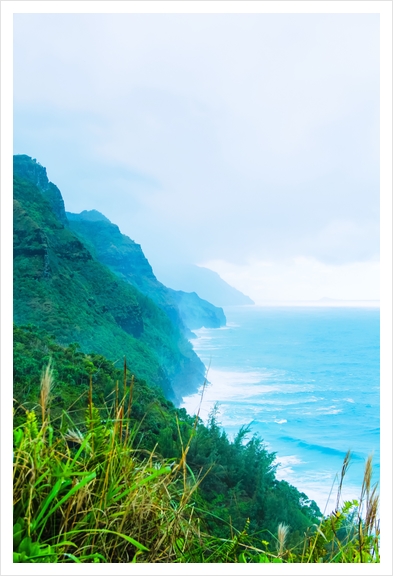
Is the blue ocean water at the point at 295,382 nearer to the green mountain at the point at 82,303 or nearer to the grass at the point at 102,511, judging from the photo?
the green mountain at the point at 82,303

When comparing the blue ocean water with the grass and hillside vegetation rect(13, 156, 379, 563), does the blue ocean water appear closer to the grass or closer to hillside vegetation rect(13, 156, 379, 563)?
hillside vegetation rect(13, 156, 379, 563)

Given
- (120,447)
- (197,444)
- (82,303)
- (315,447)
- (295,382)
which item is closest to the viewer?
(120,447)

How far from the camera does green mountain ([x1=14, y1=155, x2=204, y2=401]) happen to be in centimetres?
294

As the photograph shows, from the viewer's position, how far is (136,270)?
11.8ft

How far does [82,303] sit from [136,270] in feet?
1.91

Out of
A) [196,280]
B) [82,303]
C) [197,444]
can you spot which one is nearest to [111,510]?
[197,444]

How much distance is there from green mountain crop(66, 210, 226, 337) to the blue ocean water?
0.55 feet

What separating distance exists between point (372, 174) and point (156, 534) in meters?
2.26

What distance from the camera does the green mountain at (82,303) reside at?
2.94m

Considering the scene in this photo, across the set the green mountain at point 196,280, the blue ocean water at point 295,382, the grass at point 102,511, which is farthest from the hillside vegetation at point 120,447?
the green mountain at point 196,280

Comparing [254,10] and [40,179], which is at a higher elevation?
[40,179]

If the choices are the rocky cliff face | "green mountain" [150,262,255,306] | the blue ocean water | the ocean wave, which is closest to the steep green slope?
the blue ocean water

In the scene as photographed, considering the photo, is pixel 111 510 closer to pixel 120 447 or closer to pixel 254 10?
pixel 120 447

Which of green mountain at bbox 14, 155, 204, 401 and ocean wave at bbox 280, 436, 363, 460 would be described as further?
green mountain at bbox 14, 155, 204, 401
